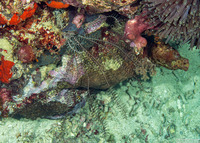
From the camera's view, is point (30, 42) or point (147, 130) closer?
point (30, 42)

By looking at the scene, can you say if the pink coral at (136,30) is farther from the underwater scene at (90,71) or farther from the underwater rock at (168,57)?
the underwater rock at (168,57)

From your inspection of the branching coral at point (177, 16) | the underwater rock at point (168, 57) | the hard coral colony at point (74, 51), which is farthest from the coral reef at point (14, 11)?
the underwater rock at point (168, 57)

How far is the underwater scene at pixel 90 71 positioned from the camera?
2.92 meters

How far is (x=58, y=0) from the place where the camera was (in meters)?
2.80

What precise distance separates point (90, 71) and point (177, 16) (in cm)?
183

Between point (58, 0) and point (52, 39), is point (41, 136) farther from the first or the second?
point (58, 0)

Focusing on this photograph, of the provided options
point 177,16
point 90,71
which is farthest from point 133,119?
point 177,16

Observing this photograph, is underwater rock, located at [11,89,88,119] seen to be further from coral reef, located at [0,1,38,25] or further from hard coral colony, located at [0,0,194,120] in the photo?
coral reef, located at [0,1,38,25]

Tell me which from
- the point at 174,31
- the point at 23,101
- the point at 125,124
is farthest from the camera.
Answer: the point at 125,124

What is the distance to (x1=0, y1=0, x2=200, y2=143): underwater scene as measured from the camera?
2.92 meters

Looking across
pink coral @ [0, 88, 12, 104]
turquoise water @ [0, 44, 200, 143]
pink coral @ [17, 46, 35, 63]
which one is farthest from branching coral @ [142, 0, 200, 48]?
pink coral @ [0, 88, 12, 104]

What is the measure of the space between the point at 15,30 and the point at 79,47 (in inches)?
50.7

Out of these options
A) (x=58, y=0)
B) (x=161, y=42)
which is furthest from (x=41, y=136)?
(x=161, y=42)

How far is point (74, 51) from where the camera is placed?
3.14 meters
